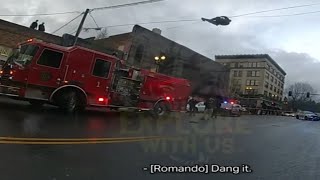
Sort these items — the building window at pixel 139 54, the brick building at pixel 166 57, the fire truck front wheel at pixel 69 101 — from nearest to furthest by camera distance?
the fire truck front wheel at pixel 69 101, the brick building at pixel 166 57, the building window at pixel 139 54

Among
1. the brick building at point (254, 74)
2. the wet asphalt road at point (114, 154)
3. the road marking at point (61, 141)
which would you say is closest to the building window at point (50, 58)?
the wet asphalt road at point (114, 154)

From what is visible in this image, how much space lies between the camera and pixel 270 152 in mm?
11727

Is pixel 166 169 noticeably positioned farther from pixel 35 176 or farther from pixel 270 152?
pixel 270 152

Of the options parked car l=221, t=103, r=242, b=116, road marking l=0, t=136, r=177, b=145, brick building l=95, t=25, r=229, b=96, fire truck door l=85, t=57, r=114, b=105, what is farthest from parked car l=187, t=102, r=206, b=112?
road marking l=0, t=136, r=177, b=145

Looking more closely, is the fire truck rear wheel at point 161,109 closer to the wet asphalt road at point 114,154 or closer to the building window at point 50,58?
the building window at point 50,58

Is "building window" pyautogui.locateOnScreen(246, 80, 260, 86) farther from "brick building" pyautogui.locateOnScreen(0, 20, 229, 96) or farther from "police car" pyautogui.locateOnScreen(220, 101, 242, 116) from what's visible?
"police car" pyautogui.locateOnScreen(220, 101, 242, 116)

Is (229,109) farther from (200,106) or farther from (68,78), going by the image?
(68,78)

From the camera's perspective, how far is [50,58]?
1652 cm

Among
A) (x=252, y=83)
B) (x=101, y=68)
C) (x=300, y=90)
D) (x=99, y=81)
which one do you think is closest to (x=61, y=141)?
(x=99, y=81)

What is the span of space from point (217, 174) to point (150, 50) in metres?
34.3

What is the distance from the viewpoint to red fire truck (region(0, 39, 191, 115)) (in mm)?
15898

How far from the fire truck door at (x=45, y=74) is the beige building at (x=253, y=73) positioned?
114236 mm

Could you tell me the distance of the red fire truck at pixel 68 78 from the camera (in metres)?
15.9

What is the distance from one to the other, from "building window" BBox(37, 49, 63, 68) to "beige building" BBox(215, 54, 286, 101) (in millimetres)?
114186
